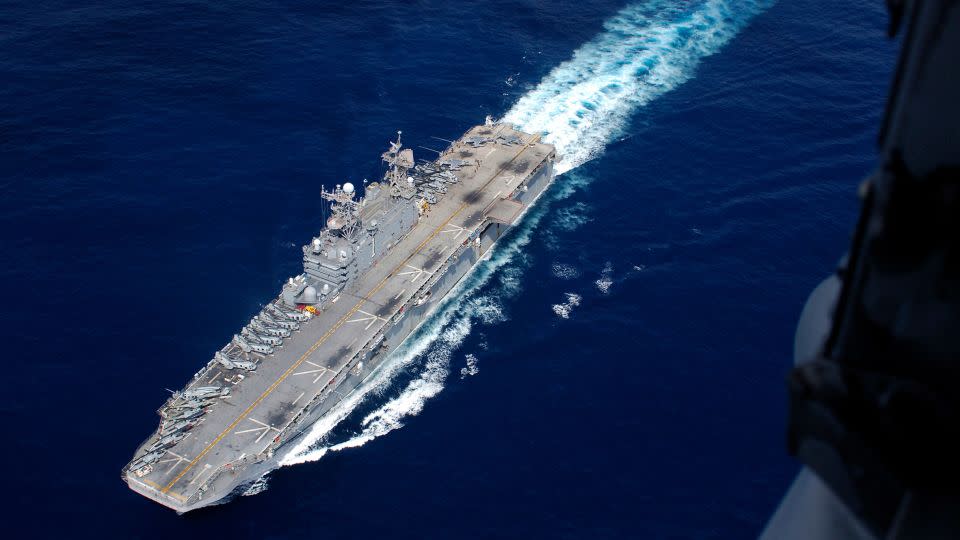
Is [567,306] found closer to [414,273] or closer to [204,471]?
[414,273]

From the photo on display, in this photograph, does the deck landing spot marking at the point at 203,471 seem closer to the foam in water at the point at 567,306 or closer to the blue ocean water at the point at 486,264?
the blue ocean water at the point at 486,264

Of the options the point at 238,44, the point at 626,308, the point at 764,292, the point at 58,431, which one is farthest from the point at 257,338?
the point at 238,44

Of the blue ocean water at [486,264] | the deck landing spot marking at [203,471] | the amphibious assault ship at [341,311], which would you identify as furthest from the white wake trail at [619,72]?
the deck landing spot marking at [203,471]

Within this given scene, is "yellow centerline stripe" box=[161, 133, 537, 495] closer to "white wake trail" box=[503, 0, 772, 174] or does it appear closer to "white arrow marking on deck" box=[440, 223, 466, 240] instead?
"white arrow marking on deck" box=[440, 223, 466, 240]

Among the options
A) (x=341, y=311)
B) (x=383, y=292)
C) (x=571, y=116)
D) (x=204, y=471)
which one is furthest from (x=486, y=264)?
(x=204, y=471)

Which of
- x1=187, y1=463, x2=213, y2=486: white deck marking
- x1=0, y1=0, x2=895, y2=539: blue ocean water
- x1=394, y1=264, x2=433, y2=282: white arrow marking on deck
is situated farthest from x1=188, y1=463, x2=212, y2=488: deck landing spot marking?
x1=394, y1=264, x2=433, y2=282: white arrow marking on deck

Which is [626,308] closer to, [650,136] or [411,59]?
[650,136]
